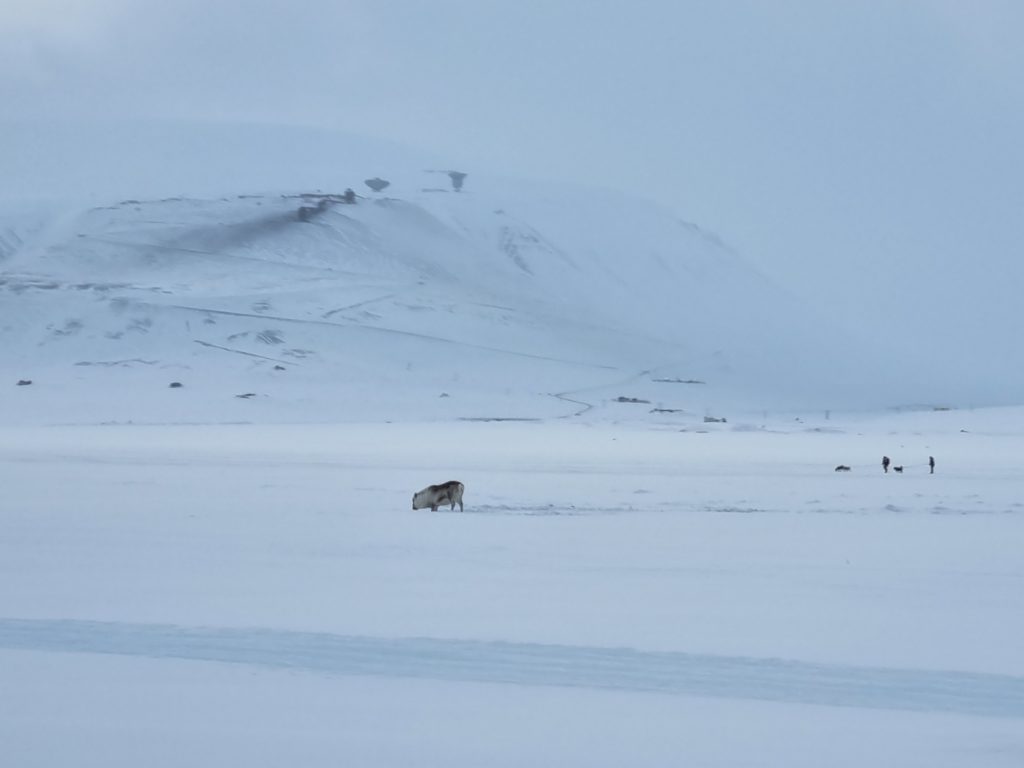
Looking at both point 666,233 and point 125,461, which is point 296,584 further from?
point 666,233

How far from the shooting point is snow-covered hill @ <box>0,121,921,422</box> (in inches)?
3017

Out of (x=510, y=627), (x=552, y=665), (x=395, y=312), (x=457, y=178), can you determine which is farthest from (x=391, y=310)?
(x=552, y=665)

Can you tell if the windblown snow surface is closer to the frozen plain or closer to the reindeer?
the frozen plain

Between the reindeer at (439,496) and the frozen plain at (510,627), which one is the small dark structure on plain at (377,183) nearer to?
the frozen plain at (510,627)

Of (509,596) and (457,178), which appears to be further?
(457,178)

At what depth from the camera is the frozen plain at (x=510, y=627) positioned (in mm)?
7109

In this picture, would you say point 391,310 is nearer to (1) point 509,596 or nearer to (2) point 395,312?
(2) point 395,312

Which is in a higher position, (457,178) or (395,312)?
(457,178)

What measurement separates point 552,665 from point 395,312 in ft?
313

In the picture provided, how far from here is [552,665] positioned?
881cm

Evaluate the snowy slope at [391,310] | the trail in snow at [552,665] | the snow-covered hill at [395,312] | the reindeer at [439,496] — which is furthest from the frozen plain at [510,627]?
the snowy slope at [391,310]

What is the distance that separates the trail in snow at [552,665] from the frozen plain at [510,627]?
32mm

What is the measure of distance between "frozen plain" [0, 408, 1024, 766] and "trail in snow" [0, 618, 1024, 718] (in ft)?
0.10

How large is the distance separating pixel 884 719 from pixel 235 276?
351 feet
